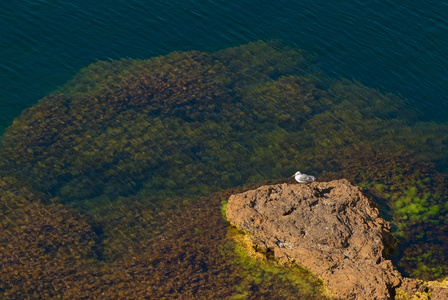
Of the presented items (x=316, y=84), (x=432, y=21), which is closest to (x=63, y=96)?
(x=316, y=84)

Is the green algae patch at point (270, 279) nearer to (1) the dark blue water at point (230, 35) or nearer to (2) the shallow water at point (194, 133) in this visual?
(2) the shallow water at point (194, 133)

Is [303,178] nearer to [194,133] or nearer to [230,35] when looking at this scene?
[194,133]

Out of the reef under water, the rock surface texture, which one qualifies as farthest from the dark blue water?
the rock surface texture

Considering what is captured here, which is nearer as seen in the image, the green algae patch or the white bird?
the green algae patch

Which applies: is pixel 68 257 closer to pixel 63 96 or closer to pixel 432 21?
pixel 63 96

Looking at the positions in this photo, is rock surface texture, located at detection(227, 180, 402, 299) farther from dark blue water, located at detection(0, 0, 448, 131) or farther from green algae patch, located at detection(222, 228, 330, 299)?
dark blue water, located at detection(0, 0, 448, 131)

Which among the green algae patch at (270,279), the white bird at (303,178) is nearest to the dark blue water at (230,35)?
the white bird at (303,178)

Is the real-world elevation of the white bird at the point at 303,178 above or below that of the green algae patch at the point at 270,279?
above
